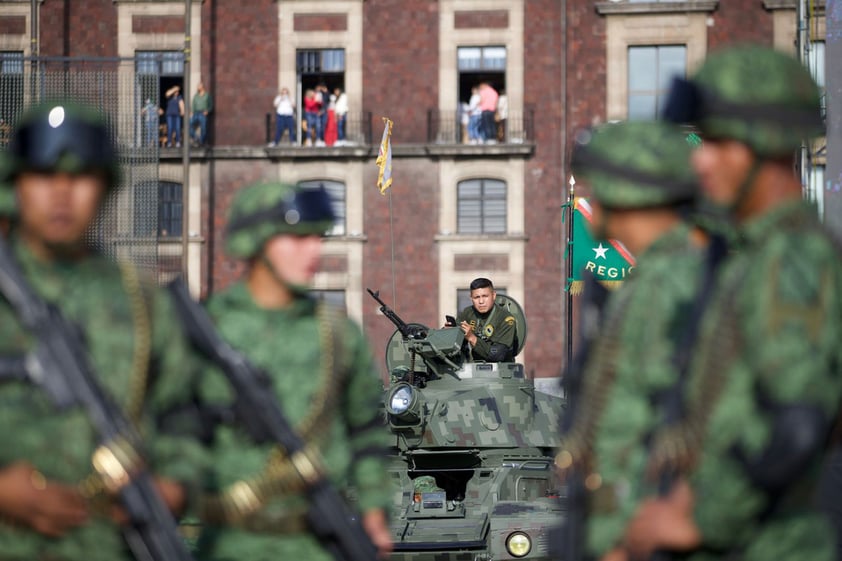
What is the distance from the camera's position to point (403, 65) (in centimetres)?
3603

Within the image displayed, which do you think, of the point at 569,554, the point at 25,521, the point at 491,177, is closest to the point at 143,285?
the point at 25,521

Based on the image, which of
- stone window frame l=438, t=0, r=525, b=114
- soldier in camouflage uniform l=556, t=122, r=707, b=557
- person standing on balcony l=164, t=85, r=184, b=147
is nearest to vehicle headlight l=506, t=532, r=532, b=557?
soldier in camouflage uniform l=556, t=122, r=707, b=557

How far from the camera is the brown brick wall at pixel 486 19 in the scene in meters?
35.8

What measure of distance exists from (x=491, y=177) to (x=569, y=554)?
30781 millimetres

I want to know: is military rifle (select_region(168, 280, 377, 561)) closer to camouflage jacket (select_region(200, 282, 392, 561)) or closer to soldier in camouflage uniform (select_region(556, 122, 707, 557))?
camouflage jacket (select_region(200, 282, 392, 561))

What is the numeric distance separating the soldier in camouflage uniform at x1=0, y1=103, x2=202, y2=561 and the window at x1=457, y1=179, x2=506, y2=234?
101 feet

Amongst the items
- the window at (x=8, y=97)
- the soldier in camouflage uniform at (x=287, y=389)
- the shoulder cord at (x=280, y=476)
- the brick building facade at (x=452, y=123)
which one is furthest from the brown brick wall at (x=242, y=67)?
the shoulder cord at (x=280, y=476)

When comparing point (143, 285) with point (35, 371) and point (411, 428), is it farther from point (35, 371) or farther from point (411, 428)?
point (411, 428)

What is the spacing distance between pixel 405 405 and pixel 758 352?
11.0m

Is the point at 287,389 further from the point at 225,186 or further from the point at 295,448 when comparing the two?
the point at 225,186

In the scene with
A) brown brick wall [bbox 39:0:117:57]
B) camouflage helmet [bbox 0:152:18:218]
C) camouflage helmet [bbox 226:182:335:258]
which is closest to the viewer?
camouflage helmet [bbox 0:152:18:218]

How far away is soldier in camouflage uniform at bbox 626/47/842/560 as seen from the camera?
14.1 feet

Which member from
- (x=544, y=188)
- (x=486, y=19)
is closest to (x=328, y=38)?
(x=486, y=19)

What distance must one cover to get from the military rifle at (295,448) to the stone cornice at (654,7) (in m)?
30.5
